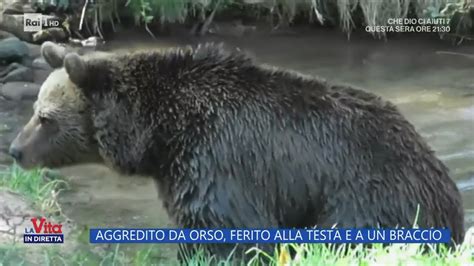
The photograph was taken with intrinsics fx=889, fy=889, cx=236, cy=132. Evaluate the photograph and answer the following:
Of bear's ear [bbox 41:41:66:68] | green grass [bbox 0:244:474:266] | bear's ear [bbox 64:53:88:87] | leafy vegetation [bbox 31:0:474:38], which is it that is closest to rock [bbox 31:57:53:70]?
leafy vegetation [bbox 31:0:474:38]

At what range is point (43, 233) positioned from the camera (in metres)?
6.02

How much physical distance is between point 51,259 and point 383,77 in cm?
639

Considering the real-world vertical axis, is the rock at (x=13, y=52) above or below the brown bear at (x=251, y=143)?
below

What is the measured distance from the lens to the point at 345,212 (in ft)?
17.6

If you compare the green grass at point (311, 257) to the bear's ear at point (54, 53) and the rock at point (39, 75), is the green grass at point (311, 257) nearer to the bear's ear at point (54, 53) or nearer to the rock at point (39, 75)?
the bear's ear at point (54, 53)

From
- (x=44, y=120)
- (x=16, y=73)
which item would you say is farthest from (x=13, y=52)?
(x=44, y=120)

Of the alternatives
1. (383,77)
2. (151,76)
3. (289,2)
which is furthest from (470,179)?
(289,2)

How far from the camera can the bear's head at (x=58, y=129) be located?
19.0 ft

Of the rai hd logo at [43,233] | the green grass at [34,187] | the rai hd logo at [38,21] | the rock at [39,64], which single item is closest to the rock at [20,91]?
the rock at [39,64]

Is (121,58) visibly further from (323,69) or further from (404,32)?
(404,32)

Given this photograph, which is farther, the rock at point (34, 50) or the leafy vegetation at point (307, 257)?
the rock at point (34, 50)

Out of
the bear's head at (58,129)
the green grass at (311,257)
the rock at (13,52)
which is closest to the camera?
the green grass at (311,257)

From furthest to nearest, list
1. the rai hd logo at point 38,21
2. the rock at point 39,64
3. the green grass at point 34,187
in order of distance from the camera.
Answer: the rai hd logo at point 38,21, the rock at point 39,64, the green grass at point 34,187

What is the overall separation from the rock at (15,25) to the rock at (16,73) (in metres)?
0.69
